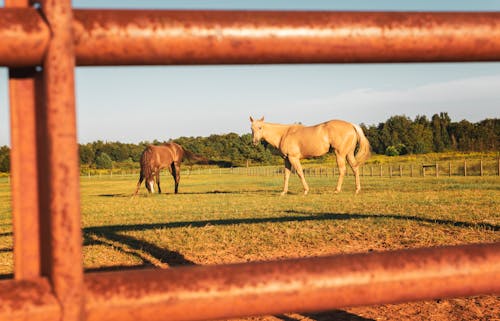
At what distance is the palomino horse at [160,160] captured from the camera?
17844 millimetres

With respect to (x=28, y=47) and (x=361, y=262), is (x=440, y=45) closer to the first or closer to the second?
(x=361, y=262)

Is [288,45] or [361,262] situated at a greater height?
[288,45]

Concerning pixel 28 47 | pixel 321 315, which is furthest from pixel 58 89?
pixel 321 315

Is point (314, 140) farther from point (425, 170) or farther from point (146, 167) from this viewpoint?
point (425, 170)

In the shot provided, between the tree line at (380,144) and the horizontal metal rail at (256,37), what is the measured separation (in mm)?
79159

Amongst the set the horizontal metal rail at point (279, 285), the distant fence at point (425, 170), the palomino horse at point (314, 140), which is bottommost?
the distant fence at point (425, 170)

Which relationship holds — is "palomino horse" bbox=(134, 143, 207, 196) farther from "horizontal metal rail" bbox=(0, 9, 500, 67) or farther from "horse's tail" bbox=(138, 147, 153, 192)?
"horizontal metal rail" bbox=(0, 9, 500, 67)

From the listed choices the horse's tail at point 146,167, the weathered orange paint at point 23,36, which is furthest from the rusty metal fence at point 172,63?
the horse's tail at point 146,167

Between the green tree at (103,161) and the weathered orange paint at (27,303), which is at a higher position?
the green tree at (103,161)

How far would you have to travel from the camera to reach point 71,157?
0.71 meters

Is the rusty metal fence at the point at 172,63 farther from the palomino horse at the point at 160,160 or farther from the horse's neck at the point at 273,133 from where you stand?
the palomino horse at the point at 160,160

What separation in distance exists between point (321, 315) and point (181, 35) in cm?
223

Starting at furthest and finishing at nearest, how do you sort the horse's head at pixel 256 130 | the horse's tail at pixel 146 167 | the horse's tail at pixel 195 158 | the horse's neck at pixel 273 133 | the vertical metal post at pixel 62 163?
the horse's tail at pixel 195 158 → the horse's tail at pixel 146 167 → the horse's neck at pixel 273 133 → the horse's head at pixel 256 130 → the vertical metal post at pixel 62 163

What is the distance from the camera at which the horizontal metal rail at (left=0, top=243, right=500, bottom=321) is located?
2.45ft
